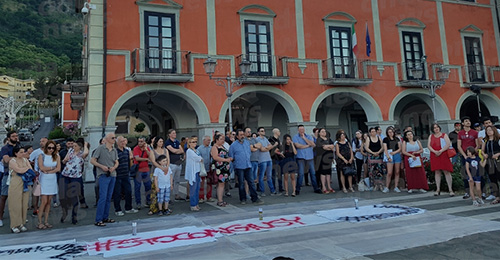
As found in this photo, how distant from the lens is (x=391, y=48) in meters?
17.8

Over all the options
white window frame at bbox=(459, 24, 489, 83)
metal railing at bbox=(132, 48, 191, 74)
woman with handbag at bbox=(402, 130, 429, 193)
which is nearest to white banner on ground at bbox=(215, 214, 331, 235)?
woman with handbag at bbox=(402, 130, 429, 193)

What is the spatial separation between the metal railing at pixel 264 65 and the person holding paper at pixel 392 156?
23.7ft

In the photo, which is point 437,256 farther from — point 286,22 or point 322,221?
point 286,22

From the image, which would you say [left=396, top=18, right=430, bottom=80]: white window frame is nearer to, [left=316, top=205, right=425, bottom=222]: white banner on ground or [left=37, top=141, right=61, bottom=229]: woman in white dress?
[left=316, top=205, right=425, bottom=222]: white banner on ground

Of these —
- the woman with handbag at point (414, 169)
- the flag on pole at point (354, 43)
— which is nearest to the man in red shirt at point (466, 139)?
the woman with handbag at point (414, 169)

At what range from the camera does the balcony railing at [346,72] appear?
1622 centimetres

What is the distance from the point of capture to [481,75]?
19.3 m

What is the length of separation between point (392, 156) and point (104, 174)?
7.29 meters

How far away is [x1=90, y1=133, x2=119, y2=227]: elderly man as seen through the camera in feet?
20.6

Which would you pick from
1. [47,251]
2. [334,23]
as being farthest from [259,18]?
[47,251]

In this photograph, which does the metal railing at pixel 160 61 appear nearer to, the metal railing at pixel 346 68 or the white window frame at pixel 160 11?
the white window frame at pixel 160 11

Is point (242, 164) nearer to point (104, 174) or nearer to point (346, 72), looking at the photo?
point (104, 174)

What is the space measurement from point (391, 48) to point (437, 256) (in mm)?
Result: 15852

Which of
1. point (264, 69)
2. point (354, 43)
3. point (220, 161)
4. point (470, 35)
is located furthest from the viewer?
point (470, 35)
